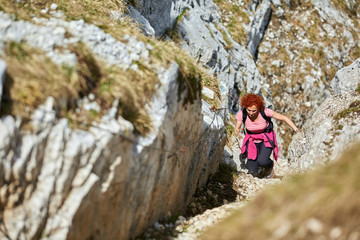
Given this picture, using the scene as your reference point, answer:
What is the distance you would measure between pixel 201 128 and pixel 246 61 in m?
12.3

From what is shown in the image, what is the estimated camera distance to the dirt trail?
5.53m

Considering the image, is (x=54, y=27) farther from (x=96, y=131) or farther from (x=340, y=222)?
(x=340, y=222)

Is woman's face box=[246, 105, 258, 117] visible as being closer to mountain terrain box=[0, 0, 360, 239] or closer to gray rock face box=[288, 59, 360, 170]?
gray rock face box=[288, 59, 360, 170]

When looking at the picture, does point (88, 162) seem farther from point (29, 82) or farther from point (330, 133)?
point (330, 133)

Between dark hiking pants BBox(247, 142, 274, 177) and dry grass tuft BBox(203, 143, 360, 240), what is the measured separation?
678cm

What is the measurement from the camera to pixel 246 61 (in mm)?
18359

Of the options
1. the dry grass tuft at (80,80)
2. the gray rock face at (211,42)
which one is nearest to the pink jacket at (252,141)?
the gray rock face at (211,42)

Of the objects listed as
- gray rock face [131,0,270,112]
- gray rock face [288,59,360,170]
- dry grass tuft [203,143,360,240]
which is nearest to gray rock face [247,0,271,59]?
gray rock face [131,0,270,112]

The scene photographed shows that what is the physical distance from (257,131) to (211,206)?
12.1 feet

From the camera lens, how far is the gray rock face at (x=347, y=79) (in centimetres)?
1068

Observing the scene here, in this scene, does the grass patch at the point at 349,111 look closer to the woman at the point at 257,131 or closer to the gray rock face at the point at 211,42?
the woman at the point at 257,131

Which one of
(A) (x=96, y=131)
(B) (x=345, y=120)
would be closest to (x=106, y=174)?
(A) (x=96, y=131)

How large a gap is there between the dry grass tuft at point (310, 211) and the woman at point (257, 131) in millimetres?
6079

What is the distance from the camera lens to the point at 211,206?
23.9 ft
